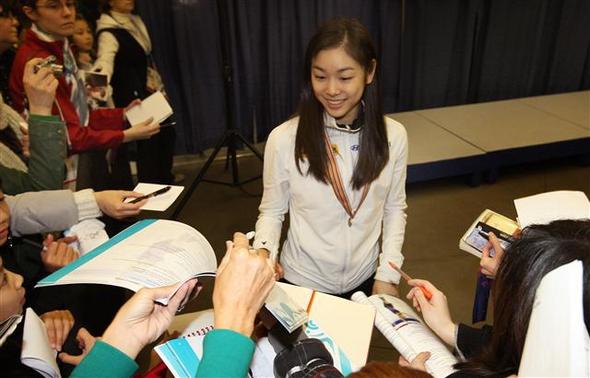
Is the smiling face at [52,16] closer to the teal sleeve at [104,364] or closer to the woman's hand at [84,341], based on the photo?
the woman's hand at [84,341]

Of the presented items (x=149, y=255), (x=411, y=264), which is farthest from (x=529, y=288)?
(x=411, y=264)

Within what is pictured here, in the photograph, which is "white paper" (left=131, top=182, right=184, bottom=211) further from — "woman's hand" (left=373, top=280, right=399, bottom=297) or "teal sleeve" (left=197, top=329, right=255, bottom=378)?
"teal sleeve" (left=197, top=329, right=255, bottom=378)

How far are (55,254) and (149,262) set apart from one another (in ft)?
1.76

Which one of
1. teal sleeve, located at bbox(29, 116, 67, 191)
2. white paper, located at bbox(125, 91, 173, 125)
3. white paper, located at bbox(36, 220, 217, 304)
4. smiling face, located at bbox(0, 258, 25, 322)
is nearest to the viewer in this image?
white paper, located at bbox(36, 220, 217, 304)

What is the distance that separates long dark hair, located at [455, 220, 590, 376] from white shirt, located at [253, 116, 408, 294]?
565mm

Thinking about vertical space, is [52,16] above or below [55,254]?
above

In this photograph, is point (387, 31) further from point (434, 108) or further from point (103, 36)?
point (103, 36)

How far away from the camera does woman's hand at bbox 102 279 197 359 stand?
2.56ft

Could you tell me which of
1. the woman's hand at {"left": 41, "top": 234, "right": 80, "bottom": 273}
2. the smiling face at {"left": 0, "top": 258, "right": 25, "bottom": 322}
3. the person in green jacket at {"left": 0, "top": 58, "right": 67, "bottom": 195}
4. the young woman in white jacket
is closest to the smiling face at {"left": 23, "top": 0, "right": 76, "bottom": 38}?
the person in green jacket at {"left": 0, "top": 58, "right": 67, "bottom": 195}

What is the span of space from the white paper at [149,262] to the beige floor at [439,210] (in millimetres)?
1310

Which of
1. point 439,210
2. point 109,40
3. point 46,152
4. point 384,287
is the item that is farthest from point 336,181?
point 109,40

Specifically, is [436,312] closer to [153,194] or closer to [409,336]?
[409,336]

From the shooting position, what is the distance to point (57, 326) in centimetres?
120

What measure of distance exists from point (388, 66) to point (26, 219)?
324 cm
